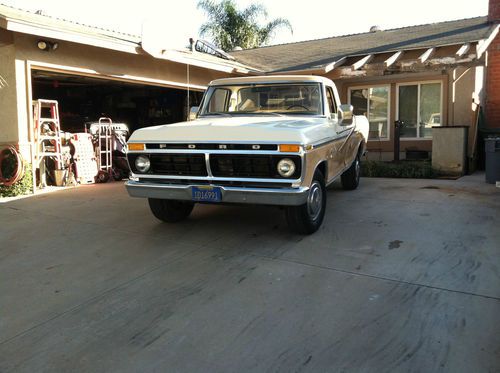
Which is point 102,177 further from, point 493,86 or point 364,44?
point 493,86

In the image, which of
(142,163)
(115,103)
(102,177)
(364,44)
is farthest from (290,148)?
(115,103)

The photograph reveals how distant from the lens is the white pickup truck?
4625mm

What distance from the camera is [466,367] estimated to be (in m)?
2.66

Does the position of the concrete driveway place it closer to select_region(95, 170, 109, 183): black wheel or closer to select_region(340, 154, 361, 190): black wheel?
select_region(340, 154, 361, 190): black wheel

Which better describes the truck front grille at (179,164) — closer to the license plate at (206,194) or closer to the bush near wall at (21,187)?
the license plate at (206,194)

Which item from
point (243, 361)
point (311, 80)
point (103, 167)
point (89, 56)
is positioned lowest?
point (243, 361)

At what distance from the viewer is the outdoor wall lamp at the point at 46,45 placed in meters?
8.47

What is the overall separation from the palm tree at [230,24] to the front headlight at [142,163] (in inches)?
832

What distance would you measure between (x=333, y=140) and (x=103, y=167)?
22.7 ft

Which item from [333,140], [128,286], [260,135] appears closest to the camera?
[128,286]

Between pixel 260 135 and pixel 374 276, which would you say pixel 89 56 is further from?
pixel 374 276

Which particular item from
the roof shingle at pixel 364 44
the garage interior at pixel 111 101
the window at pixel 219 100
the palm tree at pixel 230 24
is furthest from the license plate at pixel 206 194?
the palm tree at pixel 230 24

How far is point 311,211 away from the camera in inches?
205

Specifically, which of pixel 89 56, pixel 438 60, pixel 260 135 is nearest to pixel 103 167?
pixel 89 56
